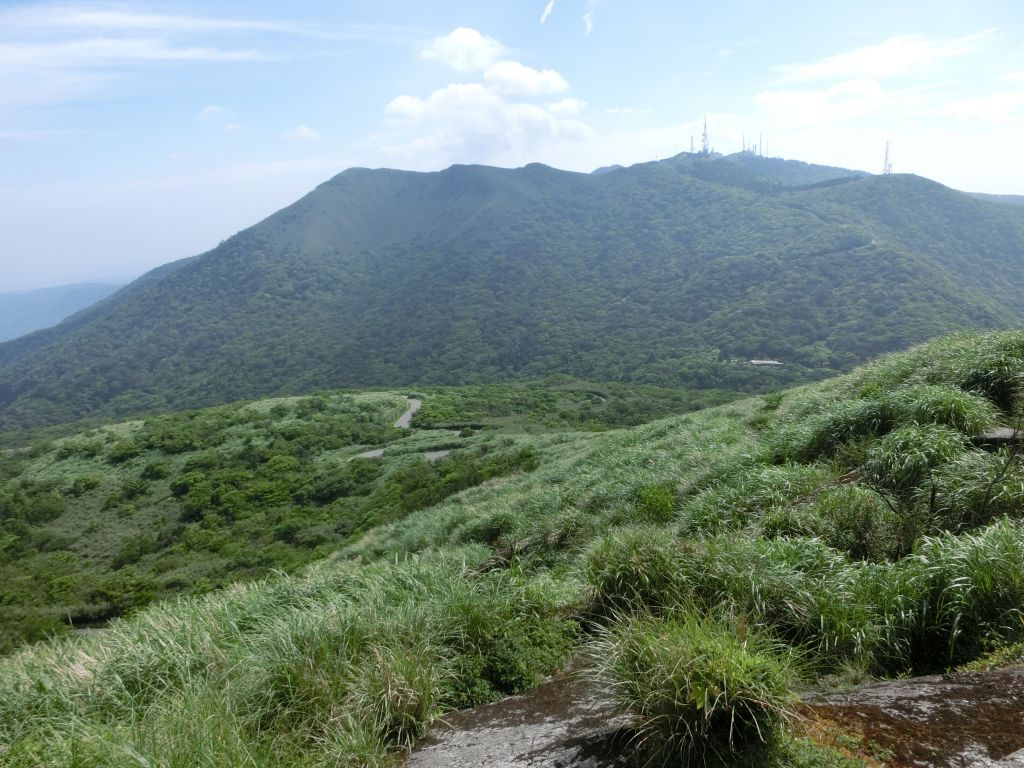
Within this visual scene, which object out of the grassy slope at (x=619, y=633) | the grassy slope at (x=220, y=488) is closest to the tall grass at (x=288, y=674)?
the grassy slope at (x=619, y=633)

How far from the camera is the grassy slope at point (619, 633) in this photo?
2.84 metres

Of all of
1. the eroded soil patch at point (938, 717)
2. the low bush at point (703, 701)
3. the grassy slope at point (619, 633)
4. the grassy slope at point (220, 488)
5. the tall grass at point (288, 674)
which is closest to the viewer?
the eroded soil patch at point (938, 717)

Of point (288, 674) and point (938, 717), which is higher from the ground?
point (938, 717)

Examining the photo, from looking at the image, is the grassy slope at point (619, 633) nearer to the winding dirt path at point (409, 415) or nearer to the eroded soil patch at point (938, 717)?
the eroded soil patch at point (938, 717)

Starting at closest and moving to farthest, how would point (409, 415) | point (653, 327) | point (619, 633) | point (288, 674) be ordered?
point (619, 633)
point (288, 674)
point (409, 415)
point (653, 327)

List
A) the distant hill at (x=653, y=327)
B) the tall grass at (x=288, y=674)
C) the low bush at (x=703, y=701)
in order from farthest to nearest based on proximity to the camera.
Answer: the distant hill at (x=653, y=327), the tall grass at (x=288, y=674), the low bush at (x=703, y=701)

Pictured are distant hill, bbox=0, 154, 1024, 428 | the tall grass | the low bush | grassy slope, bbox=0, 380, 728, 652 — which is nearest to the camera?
the low bush

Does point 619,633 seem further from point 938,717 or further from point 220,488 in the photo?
point 220,488

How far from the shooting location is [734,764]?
254cm

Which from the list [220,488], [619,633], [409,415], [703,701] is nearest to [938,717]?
[703,701]

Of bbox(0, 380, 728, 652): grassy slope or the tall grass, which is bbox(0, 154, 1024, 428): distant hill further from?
the tall grass

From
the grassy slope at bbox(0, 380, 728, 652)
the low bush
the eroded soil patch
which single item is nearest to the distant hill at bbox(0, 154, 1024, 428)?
the grassy slope at bbox(0, 380, 728, 652)

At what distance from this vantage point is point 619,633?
11.2 ft

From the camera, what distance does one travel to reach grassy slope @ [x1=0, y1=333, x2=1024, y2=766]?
2.84 metres
